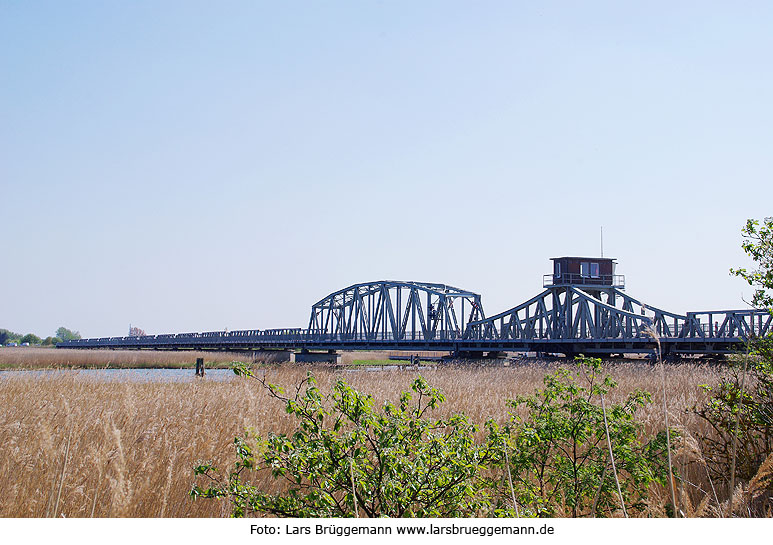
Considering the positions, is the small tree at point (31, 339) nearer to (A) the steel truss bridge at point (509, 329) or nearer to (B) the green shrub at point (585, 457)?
(A) the steel truss bridge at point (509, 329)

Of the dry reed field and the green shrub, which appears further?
the green shrub

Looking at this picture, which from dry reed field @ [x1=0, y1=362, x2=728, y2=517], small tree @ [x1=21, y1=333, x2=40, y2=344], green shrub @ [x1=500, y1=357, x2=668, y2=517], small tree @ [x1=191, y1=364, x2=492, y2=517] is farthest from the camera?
small tree @ [x1=21, y1=333, x2=40, y2=344]

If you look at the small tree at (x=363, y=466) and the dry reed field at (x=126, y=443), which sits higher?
the small tree at (x=363, y=466)

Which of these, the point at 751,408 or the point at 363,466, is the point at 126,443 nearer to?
the point at 363,466

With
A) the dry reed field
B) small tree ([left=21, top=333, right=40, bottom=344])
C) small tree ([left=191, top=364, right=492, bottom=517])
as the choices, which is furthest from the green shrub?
small tree ([left=21, top=333, right=40, bottom=344])

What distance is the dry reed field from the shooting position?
4.97m

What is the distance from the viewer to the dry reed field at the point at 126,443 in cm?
497

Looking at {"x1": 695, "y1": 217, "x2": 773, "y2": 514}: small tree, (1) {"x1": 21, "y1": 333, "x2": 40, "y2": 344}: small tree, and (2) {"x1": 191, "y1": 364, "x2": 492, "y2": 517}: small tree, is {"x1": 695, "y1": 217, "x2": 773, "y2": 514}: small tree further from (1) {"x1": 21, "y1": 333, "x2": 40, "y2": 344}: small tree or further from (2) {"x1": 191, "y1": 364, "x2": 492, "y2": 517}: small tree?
(1) {"x1": 21, "y1": 333, "x2": 40, "y2": 344}: small tree

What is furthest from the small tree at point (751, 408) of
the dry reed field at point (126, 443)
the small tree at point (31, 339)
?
the small tree at point (31, 339)

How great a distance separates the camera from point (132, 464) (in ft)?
21.0

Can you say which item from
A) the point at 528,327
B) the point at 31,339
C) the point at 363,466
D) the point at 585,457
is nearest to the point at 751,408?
the point at 585,457

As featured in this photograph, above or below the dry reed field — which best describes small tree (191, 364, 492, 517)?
above
